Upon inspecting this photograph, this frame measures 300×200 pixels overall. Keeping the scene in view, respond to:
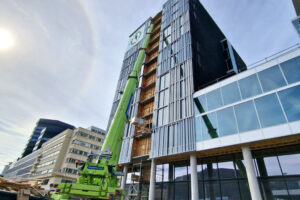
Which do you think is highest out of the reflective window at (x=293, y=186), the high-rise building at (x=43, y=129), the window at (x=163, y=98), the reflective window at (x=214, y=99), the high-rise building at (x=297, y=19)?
the high-rise building at (x=43, y=129)

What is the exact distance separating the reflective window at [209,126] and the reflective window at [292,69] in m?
7.36

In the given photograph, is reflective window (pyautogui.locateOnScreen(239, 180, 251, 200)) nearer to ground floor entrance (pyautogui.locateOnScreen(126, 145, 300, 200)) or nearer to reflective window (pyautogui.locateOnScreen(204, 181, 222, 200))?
ground floor entrance (pyautogui.locateOnScreen(126, 145, 300, 200))

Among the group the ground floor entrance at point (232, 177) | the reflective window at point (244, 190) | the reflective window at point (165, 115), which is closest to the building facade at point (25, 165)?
the ground floor entrance at point (232, 177)

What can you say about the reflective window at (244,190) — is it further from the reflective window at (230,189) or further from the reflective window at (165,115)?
the reflective window at (165,115)

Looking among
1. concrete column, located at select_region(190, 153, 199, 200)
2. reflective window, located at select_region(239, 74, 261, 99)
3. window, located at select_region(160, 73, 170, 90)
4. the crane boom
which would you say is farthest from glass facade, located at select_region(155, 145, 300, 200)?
window, located at select_region(160, 73, 170, 90)

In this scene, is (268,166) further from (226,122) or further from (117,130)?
(117,130)

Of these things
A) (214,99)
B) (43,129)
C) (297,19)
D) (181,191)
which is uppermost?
(43,129)

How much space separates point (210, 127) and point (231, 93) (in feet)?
14.4

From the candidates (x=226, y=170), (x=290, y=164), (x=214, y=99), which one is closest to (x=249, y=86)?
(x=214, y=99)

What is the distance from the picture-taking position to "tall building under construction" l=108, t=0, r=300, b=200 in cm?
1438

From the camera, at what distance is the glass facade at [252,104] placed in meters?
14.0

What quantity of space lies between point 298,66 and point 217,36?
27.7m

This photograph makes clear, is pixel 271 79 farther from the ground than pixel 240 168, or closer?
farther from the ground

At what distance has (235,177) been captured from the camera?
16781mm
